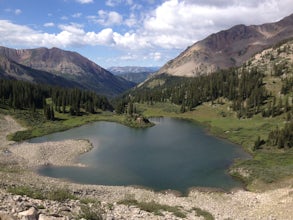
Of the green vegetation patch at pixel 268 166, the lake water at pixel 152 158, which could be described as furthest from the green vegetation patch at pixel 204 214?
the green vegetation patch at pixel 268 166

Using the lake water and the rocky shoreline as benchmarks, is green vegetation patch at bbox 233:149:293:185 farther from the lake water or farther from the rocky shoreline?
the rocky shoreline

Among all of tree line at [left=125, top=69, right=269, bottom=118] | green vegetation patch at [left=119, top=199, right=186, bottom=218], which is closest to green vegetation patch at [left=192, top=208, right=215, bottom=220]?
green vegetation patch at [left=119, top=199, right=186, bottom=218]

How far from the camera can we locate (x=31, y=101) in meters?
153

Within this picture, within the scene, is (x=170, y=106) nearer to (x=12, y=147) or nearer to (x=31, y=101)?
(x=31, y=101)

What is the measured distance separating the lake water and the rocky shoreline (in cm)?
501

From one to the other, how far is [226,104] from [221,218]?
13791cm

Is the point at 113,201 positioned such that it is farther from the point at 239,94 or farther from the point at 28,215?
the point at 239,94

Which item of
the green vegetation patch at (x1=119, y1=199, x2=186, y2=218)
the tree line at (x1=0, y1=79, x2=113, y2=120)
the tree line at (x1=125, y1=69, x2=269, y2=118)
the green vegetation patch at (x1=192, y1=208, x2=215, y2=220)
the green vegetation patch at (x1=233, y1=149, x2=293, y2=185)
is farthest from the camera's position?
the tree line at (x1=125, y1=69, x2=269, y2=118)

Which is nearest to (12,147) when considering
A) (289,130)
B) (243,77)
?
(289,130)

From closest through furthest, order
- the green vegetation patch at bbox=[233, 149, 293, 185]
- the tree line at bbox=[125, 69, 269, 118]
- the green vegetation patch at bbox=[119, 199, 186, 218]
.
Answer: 1. the green vegetation patch at bbox=[119, 199, 186, 218]
2. the green vegetation patch at bbox=[233, 149, 293, 185]
3. the tree line at bbox=[125, 69, 269, 118]

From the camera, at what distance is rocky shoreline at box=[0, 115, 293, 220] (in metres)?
29.2

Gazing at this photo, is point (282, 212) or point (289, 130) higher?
point (289, 130)

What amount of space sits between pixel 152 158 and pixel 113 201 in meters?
36.6

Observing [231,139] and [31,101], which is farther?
[31,101]
